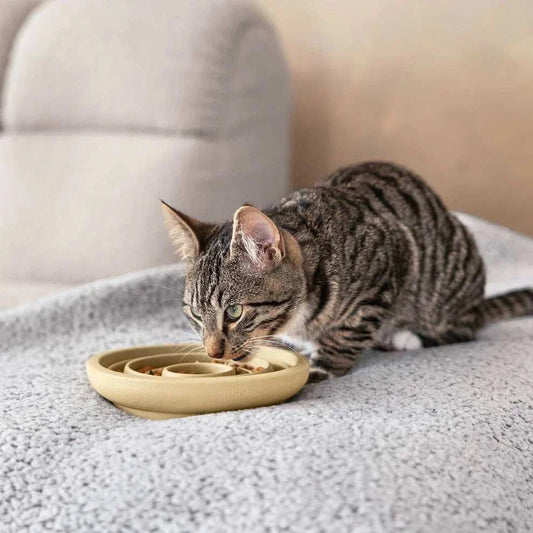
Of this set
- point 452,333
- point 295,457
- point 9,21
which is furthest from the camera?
point 9,21

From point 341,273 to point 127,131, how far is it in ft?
3.32

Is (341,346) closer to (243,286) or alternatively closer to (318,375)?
(318,375)

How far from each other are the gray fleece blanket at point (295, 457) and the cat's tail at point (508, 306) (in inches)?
13.3

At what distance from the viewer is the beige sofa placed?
1996 millimetres

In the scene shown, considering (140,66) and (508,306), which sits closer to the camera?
(508,306)

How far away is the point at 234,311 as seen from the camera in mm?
1181

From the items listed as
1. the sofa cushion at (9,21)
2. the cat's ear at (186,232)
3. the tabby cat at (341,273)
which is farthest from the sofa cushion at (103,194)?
the cat's ear at (186,232)

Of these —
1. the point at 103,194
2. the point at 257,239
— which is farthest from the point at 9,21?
the point at 257,239

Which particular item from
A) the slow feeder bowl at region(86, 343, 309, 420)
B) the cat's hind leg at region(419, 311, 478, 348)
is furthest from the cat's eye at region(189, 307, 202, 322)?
the cat's hind leg at region(419, 311, 478, 348)

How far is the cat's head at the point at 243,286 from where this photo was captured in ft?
3.83

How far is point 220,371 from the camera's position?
1.13 m

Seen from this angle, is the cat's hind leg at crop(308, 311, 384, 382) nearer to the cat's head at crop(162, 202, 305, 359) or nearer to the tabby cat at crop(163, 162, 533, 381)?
the tabby cat at crop(163, 162, 533, 381)

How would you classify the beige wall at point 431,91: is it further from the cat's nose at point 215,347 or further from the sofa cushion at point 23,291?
the cat's nose at point 215,347

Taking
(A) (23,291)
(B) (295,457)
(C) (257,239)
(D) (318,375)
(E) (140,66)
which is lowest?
(A) (23,291)
